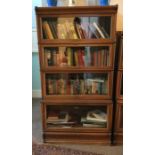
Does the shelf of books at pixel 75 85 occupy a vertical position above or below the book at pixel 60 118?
above

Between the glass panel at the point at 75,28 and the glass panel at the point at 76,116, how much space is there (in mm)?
714

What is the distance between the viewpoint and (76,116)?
246 centimetres

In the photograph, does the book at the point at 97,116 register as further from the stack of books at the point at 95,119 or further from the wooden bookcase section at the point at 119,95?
the wooden bookcase section at the point at 119,95

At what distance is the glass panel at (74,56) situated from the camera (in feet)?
7.47

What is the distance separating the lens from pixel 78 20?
2230mm

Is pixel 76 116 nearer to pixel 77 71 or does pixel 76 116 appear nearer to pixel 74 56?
pixel 77 71

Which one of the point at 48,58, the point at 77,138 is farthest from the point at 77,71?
the point at 77,138

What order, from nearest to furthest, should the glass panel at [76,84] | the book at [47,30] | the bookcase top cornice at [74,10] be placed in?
the bookcase top cornice at [74,10] < the book at [47,30] < the glass panel at [76,84]

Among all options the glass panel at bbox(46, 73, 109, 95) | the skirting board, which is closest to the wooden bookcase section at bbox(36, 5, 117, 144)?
the glass panel at bbox(46, 73, 109, 95)

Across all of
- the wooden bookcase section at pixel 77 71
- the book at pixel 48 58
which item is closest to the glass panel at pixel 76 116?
the wooden bookcase section at pixel 77 71

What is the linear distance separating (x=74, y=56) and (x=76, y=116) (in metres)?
0.63
